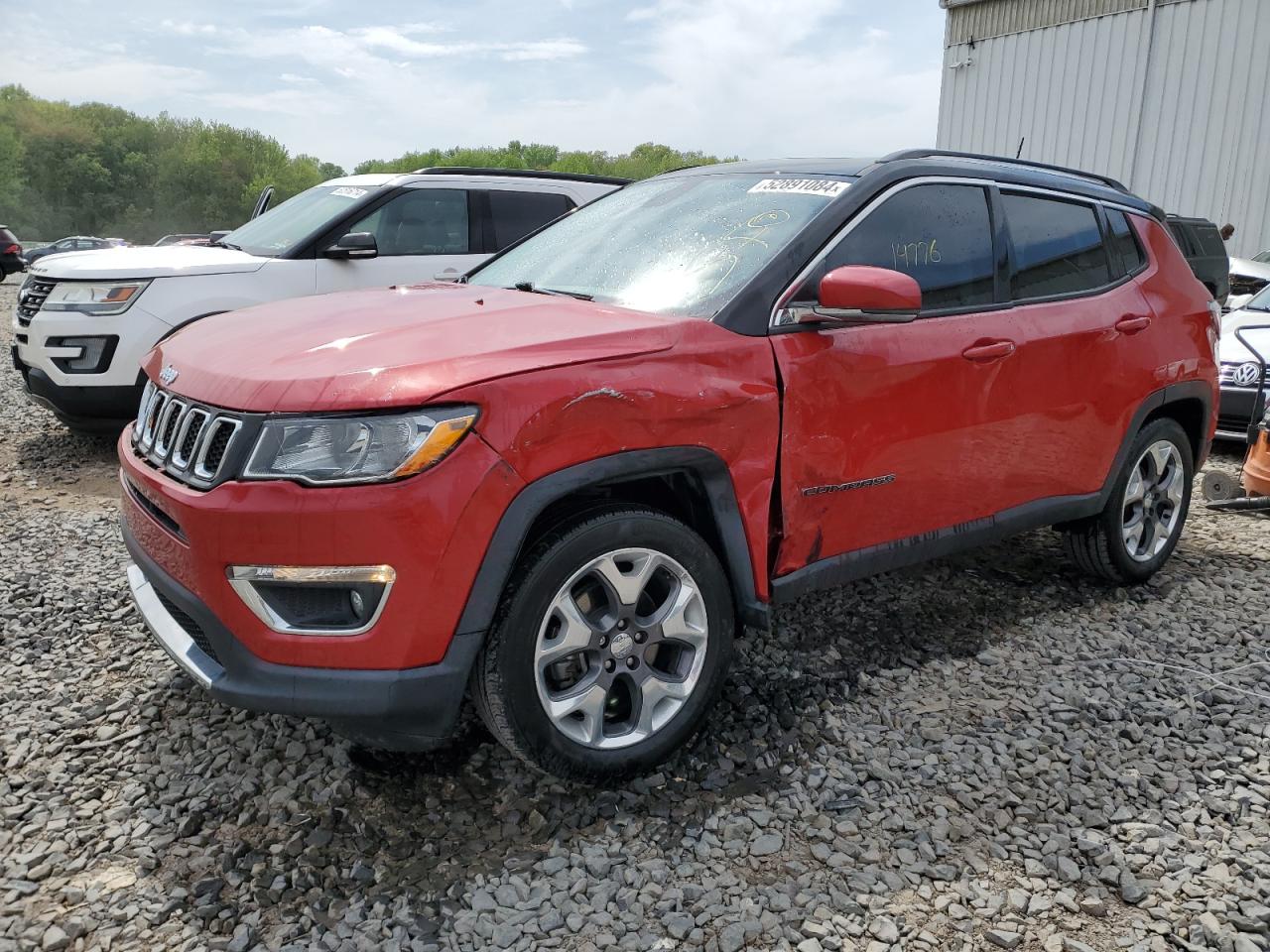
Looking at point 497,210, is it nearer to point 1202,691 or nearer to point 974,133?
point 1202,691

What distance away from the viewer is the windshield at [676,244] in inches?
116

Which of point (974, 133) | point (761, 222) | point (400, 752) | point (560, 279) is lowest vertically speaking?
point (400, 752)

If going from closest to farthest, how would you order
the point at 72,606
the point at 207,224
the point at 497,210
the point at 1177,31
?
the point at 72,606, the point at 497,210, the point at 1177,31, the point at 207,224

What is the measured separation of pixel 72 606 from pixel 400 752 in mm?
1829

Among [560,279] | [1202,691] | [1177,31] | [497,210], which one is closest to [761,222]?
[560,279]

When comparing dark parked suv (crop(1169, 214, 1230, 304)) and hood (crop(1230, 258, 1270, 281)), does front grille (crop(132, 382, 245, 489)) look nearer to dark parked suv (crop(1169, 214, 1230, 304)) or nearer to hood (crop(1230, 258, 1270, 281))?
dark parked suv (crop(1169, 214, 1230, 304))

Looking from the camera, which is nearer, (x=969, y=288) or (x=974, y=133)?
(x=969, y=288)

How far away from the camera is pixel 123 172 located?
9488 cm

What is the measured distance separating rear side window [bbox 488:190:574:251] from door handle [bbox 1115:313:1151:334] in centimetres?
425

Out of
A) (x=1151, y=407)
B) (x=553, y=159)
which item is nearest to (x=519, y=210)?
(x=1151, y=407)

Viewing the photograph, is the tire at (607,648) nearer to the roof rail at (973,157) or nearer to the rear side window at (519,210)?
the roof rail at (973,157)

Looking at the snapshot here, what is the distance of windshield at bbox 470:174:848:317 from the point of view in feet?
9.70

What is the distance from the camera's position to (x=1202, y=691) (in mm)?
3412

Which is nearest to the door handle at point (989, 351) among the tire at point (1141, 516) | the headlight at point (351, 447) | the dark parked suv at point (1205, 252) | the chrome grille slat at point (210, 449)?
the tire at point (1141, 516)
